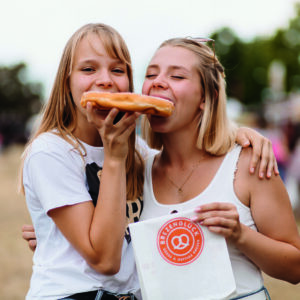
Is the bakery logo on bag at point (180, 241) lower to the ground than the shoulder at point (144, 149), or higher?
lower

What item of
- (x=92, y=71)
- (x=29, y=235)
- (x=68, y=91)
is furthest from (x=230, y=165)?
(x=29, y=235)

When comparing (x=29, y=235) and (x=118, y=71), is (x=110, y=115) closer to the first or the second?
(x=118, y=71)

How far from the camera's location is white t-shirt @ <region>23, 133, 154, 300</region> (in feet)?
7.47

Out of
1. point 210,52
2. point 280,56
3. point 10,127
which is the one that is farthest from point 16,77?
point 210,52

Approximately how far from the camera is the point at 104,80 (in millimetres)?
2500

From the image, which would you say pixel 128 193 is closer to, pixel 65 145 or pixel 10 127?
pixel 65 145

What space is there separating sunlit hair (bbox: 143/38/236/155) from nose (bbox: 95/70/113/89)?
0.61 m

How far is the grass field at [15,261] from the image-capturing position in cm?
605

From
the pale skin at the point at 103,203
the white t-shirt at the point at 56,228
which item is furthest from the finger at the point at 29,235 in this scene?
the pale skin at the point at 103,203

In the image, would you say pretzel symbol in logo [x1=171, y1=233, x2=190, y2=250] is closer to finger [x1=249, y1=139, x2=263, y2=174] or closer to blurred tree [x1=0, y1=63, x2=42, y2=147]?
finger [x1=249, y1=139, x2=263, y2=174]

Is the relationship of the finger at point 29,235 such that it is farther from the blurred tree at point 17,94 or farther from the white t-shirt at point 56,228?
the blurred tree at point 17,94

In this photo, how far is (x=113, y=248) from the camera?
221 centimetres

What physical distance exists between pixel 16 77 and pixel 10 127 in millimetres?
39080

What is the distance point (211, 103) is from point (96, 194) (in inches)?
42.3
